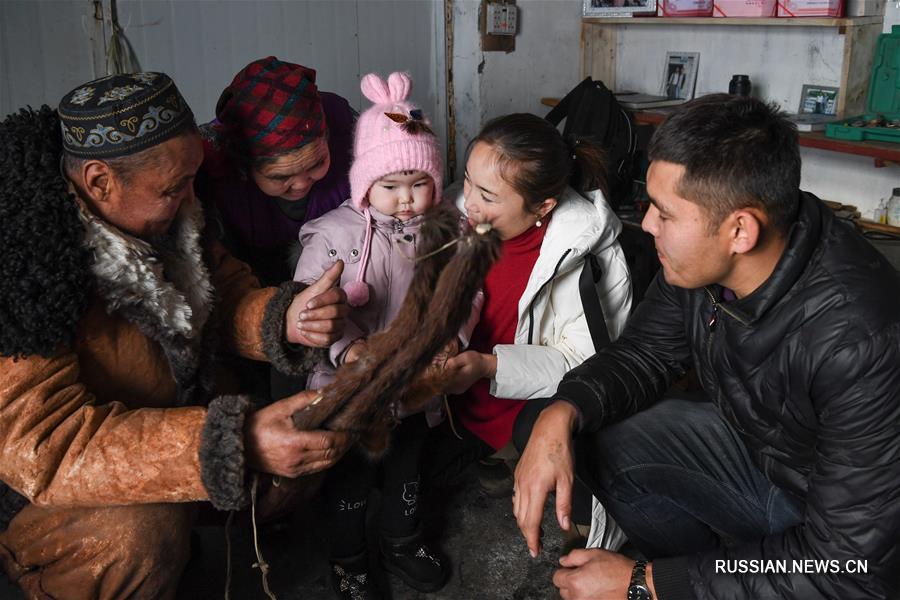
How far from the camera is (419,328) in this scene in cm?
145

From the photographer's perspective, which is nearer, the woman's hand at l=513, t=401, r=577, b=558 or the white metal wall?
the woman's hand at l=513, t=401, r=577, b=558

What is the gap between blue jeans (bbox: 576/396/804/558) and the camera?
1875 millimetres

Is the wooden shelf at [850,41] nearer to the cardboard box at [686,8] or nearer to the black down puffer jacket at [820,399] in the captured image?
the cardboard box at [686,8]

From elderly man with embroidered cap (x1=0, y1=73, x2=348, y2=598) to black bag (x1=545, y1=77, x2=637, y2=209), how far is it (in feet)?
8.65

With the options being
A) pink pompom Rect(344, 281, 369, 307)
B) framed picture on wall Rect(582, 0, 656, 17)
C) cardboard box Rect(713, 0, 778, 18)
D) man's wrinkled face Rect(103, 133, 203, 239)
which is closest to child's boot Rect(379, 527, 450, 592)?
pink pompom Rect(344, 281, 369, 307)

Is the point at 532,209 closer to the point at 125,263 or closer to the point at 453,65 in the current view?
the point at 125,263

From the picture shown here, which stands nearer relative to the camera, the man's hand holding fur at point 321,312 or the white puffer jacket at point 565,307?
the man's hand holding fur at point 321,312

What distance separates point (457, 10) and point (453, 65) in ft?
0.99

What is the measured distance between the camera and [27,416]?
4.92 feet

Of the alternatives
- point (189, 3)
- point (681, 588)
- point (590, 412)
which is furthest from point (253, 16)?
point (681, 588)

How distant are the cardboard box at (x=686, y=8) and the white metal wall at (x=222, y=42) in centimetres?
125

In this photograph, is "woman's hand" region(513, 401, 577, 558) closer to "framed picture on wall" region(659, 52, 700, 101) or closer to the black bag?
the black bag

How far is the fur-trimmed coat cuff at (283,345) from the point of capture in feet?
→ 6.61

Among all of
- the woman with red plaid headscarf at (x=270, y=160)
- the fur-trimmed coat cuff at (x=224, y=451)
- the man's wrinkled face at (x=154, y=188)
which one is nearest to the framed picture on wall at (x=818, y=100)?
the woman with red plaid headscarf at (x=270, y=160)
